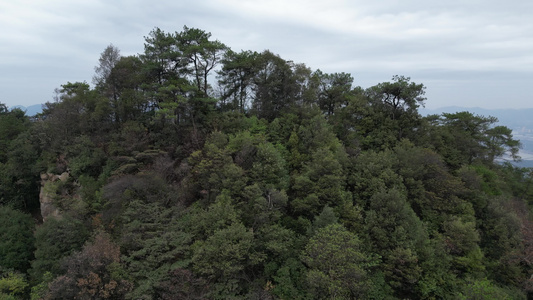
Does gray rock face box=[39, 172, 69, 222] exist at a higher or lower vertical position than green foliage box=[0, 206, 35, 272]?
higher

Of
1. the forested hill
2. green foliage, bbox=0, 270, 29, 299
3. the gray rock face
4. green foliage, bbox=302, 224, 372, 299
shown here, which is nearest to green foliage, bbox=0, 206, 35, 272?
the forested hill

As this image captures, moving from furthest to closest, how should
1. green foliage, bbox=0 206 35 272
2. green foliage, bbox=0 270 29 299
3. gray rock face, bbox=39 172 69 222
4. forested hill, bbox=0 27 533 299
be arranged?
1. gray rock face, bbox=39 172 69 222
2. green foliage, bbox=0 206 35 272
3. green foliage, bbox=0 270 29 299
4. forested hill, bbox=0 27 533 299

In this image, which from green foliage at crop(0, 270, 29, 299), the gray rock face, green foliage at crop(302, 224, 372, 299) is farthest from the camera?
the gray rock face

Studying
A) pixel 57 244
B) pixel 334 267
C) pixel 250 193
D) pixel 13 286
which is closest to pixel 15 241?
pixel 13 286

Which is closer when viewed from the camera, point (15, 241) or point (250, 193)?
point (250, 193)

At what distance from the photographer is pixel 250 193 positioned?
16.6 m

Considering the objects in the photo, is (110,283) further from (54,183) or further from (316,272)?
(54,183)

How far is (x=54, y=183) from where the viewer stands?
23406mm

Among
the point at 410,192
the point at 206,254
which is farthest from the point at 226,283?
the point at 410,192

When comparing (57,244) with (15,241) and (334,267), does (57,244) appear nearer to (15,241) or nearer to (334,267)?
(15,241)

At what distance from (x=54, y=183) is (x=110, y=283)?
51.8 ft

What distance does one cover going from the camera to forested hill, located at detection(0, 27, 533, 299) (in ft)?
46.5

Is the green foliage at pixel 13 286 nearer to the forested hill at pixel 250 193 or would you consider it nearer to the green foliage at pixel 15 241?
the forested hill at pixel 250 193

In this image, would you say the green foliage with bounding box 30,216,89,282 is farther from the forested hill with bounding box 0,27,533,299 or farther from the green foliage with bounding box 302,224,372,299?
the green foliage with bounding box 302,224,372,299
